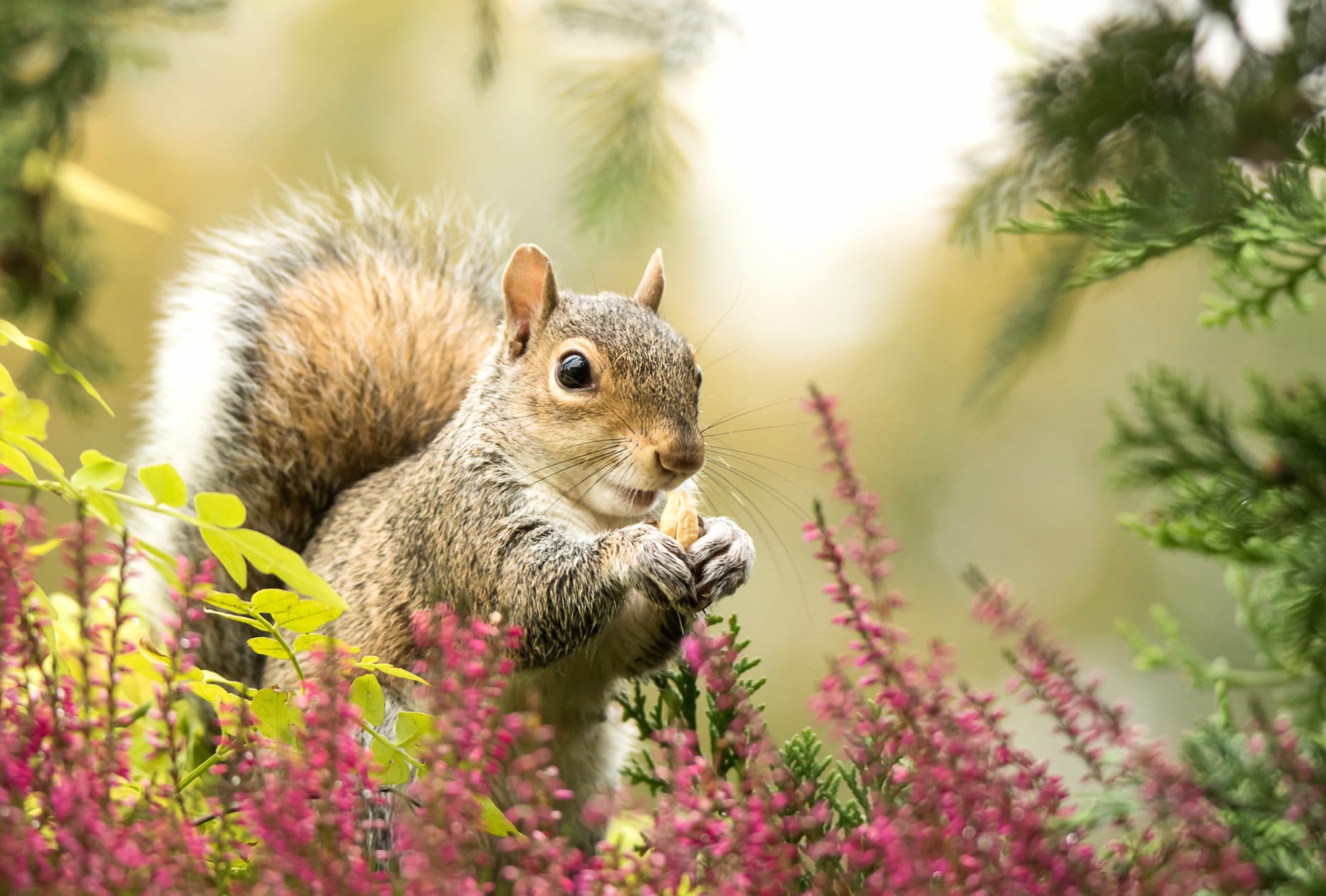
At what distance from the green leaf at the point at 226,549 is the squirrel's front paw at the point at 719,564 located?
0.48m

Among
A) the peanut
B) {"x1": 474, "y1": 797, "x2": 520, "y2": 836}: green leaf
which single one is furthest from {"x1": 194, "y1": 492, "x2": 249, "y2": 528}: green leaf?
the peanut

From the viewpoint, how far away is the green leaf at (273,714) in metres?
0.78

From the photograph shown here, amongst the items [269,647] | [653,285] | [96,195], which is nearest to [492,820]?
[269,647]

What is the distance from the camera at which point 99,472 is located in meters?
0.73

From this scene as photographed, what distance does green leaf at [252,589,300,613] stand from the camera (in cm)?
73

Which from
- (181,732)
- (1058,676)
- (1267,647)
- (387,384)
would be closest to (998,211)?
(1058,676)

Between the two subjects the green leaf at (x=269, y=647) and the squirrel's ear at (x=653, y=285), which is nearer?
the green leaf at (x=269, y=647)

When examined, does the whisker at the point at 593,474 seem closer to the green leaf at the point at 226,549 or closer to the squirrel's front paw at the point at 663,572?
the squirrel's front paw at the point at 663,572

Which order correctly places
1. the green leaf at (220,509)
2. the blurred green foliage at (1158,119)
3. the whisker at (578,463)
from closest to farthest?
the blurred green foliage at (1158,119) → the green leaf at (220,509) → the whisker at (578,463)

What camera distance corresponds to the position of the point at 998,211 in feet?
2.32

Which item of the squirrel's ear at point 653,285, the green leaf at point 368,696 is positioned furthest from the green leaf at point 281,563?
the squirrel's ear at point 653,285

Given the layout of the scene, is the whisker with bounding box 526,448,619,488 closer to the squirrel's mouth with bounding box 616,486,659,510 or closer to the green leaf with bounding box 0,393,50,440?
the squirrel's mouth with bounding box 616,486,659,510

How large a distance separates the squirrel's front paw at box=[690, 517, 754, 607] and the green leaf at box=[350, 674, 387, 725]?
0.36 metres

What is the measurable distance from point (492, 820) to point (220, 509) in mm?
268
